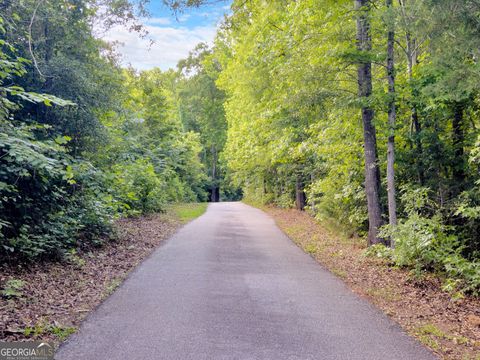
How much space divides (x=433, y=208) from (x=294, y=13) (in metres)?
5.91

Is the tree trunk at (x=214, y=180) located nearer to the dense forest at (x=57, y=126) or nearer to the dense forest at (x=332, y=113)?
the dense forest at (x=57, y=126)

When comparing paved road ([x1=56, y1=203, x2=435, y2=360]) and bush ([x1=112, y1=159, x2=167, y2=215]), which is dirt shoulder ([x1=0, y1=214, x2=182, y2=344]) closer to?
paved road ([x1=56, y1=203, x2=435, y2=360])

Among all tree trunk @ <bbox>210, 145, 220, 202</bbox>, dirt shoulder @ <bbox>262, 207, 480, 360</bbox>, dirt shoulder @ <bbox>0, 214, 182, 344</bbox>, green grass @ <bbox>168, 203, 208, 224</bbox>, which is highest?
tree trunk @ <bbox>210, 145, 220, 202</bbox>

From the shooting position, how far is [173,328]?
4.71 metres

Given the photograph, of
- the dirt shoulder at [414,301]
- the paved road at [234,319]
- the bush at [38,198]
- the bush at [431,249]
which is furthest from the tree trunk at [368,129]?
the bush at [38,198]

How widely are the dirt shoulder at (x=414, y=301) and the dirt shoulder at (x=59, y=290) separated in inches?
173

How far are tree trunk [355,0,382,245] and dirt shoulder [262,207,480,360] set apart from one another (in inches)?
42.3

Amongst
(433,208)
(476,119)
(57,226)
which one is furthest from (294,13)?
(57,226)

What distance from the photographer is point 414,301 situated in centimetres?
641

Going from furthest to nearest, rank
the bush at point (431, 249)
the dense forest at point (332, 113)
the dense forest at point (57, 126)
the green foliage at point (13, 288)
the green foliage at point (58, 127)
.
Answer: the bush at point (431, 249) < the dense forest at point (332, 113) < the green foliage at point (58, 127) < the dense forest at point (57, 126) < the green foliage at point (13, 288)

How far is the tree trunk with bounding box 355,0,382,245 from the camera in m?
9.01

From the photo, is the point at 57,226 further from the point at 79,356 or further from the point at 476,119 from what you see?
the point at 476,119

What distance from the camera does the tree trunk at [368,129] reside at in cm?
901

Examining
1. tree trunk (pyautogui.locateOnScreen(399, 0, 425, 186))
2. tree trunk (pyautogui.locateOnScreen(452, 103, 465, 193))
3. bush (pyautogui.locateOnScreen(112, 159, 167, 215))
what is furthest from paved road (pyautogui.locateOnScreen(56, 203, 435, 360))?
bush (pyautogui.locateOnScreen(112, 159, 167, 215))
